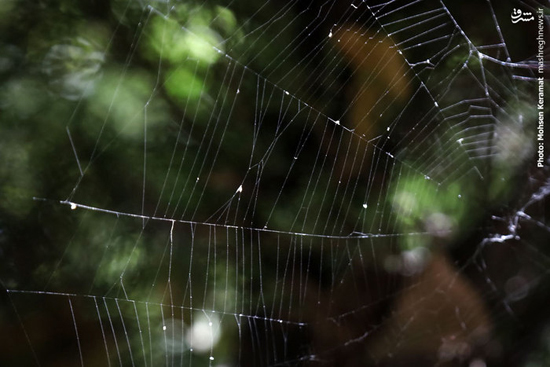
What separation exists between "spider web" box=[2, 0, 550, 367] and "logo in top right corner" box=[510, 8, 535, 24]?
0.03 m

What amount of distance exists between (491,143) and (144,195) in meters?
1.10

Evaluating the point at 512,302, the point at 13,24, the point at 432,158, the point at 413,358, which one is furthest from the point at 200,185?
the point at 512,302

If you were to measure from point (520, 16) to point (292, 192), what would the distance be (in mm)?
897

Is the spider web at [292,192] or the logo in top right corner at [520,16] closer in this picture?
the spider web at [292,192]

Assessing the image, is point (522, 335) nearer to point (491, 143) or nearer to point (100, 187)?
point (491, 143)

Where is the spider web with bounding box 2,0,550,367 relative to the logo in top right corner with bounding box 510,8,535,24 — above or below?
below

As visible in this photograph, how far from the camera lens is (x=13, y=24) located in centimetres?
71

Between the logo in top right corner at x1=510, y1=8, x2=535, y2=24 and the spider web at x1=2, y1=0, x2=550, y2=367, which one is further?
the logo in top right corner at x1=510, y1=8, x2=535, y2=24

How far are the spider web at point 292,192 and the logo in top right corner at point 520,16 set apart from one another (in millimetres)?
28

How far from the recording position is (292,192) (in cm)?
115

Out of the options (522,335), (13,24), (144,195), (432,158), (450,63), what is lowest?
(522,335)

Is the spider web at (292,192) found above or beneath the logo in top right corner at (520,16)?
beneath

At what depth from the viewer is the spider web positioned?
841 millimetres

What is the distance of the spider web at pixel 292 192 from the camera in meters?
0.84
